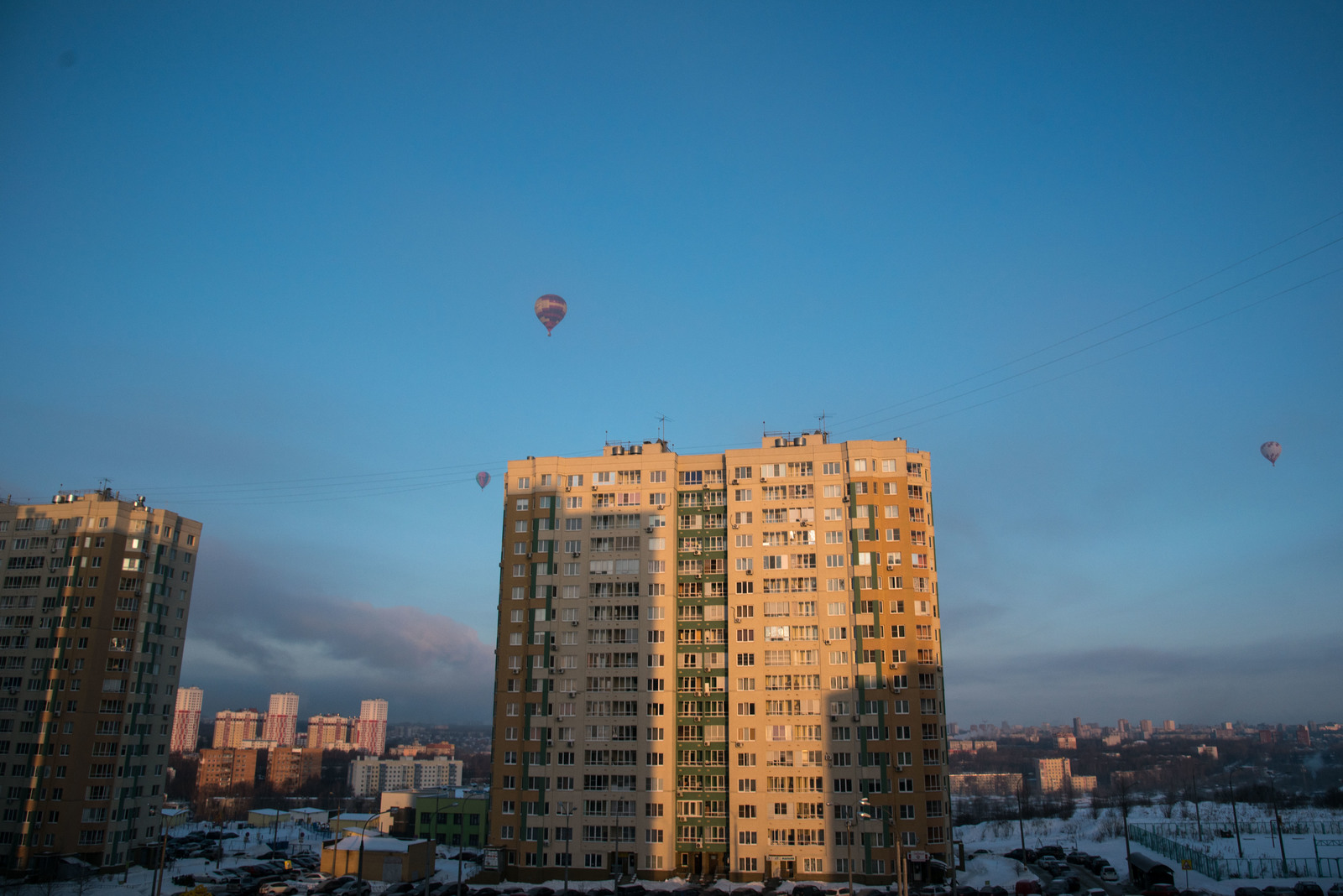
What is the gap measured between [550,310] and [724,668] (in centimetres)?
4456

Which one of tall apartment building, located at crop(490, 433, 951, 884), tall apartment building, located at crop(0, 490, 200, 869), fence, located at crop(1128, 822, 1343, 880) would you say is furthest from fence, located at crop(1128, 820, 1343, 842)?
tall apartment building, located at crop(0, 490, 200, 869)

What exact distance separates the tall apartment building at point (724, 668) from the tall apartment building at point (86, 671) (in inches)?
2142

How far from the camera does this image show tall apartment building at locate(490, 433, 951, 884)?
92188 mm

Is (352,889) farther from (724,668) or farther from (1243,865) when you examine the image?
(1243,865)

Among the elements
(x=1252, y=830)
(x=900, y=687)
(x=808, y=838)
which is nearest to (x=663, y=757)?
(x=808, y=838)

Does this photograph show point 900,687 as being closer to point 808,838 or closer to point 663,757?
point 808,838

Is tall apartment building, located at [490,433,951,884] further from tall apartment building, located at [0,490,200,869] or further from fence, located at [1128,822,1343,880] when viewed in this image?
tall apartment building, located at [0,490,200,869]

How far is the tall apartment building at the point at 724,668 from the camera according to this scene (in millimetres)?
92188

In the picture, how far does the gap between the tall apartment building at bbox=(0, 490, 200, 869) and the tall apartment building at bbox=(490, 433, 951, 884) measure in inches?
2142

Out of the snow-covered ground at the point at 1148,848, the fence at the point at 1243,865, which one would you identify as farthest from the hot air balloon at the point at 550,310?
the fence at the point at 1243,865

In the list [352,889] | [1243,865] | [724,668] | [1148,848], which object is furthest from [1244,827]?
[352,889]

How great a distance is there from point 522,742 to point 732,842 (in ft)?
83.1

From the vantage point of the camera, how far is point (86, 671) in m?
113

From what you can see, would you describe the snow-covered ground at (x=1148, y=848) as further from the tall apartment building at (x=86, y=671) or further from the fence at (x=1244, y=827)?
the tall apartment building at (x=86, y=671)
